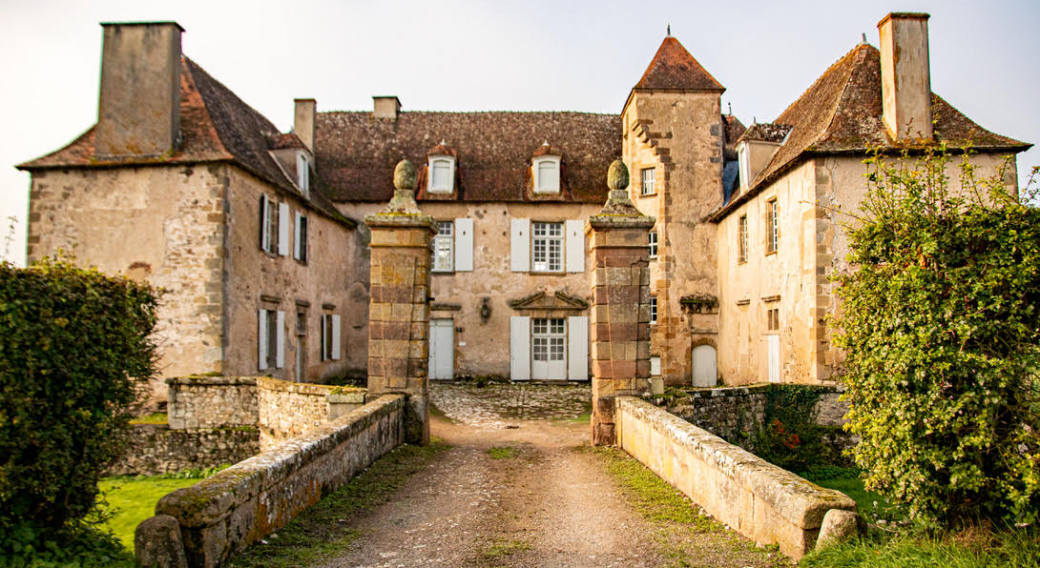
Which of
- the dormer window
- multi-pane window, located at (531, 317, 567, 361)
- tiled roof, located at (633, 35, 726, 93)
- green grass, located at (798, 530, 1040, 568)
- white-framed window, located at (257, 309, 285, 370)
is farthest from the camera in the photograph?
multi-pane window, located at (531, 317, 567, 361)

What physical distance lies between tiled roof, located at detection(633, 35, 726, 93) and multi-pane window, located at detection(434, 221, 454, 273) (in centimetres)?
664

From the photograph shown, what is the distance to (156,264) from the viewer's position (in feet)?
44.9

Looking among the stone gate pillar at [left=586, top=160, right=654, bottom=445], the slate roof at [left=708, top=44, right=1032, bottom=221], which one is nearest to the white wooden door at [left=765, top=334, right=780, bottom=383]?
the slate roof at [left=708, top=44, right=1032, bottom=221]

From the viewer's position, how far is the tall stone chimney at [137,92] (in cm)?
1377

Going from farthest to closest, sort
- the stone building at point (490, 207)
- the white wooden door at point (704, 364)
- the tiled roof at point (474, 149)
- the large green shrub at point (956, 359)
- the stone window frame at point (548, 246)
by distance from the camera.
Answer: the tiled roof at point (474, 149), the stone window frame at point (548, 246), the white wooden door at point (704, 364), the stone building at point (490, 207), the large green shrub at point (956, 359)

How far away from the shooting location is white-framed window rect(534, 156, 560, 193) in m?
20.6

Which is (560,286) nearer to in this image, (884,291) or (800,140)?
(800,140)

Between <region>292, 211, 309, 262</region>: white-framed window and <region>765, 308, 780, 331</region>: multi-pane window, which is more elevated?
<region>292, 211, 309, 262</region>: white-framed window

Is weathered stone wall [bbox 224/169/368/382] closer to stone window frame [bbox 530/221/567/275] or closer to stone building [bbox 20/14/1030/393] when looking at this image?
stone building [bbox 20/14/1030/393]

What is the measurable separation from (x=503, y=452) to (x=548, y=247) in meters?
12.8

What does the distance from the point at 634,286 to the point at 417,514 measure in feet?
13.6

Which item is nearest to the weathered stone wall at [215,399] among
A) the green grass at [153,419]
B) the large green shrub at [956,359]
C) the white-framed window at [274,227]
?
the green grass at [153,419]

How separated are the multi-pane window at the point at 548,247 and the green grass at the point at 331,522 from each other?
13370 mm

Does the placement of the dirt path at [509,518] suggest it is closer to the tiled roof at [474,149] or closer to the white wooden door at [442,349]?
the white wooden door at [442,349]
